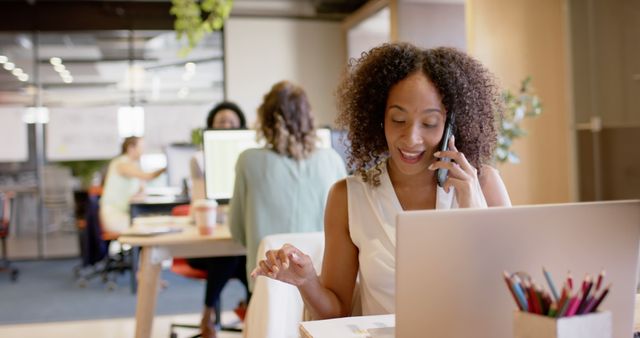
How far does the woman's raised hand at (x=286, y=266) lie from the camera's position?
4.47 ft

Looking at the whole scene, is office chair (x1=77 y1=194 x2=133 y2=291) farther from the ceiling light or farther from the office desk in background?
the ceiling light

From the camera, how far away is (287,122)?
3.25 metres

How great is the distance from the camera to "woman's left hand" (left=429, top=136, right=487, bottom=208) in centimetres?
148

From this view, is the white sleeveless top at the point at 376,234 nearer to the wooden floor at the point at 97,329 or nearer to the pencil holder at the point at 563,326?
the pencil holder at the point at 563,326

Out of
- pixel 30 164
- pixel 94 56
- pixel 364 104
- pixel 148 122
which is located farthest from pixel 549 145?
pixel 30 164

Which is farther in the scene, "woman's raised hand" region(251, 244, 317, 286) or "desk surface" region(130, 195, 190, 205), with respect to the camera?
"desk surface" region(130, 195, 190, 205)

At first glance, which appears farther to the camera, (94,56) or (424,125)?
(94,56)

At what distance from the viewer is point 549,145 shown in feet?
18.9

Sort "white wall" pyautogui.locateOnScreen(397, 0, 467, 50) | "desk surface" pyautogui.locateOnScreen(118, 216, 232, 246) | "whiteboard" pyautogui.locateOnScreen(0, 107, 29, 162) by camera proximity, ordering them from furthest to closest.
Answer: "whiteboard" pyautogui.locateOnScreen(0, 107, 29, 162)
"white wall" pyautogui.locateOnScreen(397, 0, 467, 50)
"desk surface" pyautogui.locateOnScreen(118, 216, 232, 246)

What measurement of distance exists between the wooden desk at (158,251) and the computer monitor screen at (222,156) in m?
0.36

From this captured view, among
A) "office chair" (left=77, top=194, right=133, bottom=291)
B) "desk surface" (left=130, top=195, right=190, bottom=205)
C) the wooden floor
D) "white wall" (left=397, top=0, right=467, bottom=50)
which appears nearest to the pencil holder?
the wooden floor

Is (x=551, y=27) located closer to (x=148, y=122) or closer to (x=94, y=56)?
(x=148, y=122)

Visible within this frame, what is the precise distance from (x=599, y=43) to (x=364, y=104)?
420 cm

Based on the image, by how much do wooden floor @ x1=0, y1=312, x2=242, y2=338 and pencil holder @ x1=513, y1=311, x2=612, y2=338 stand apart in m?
3.62
